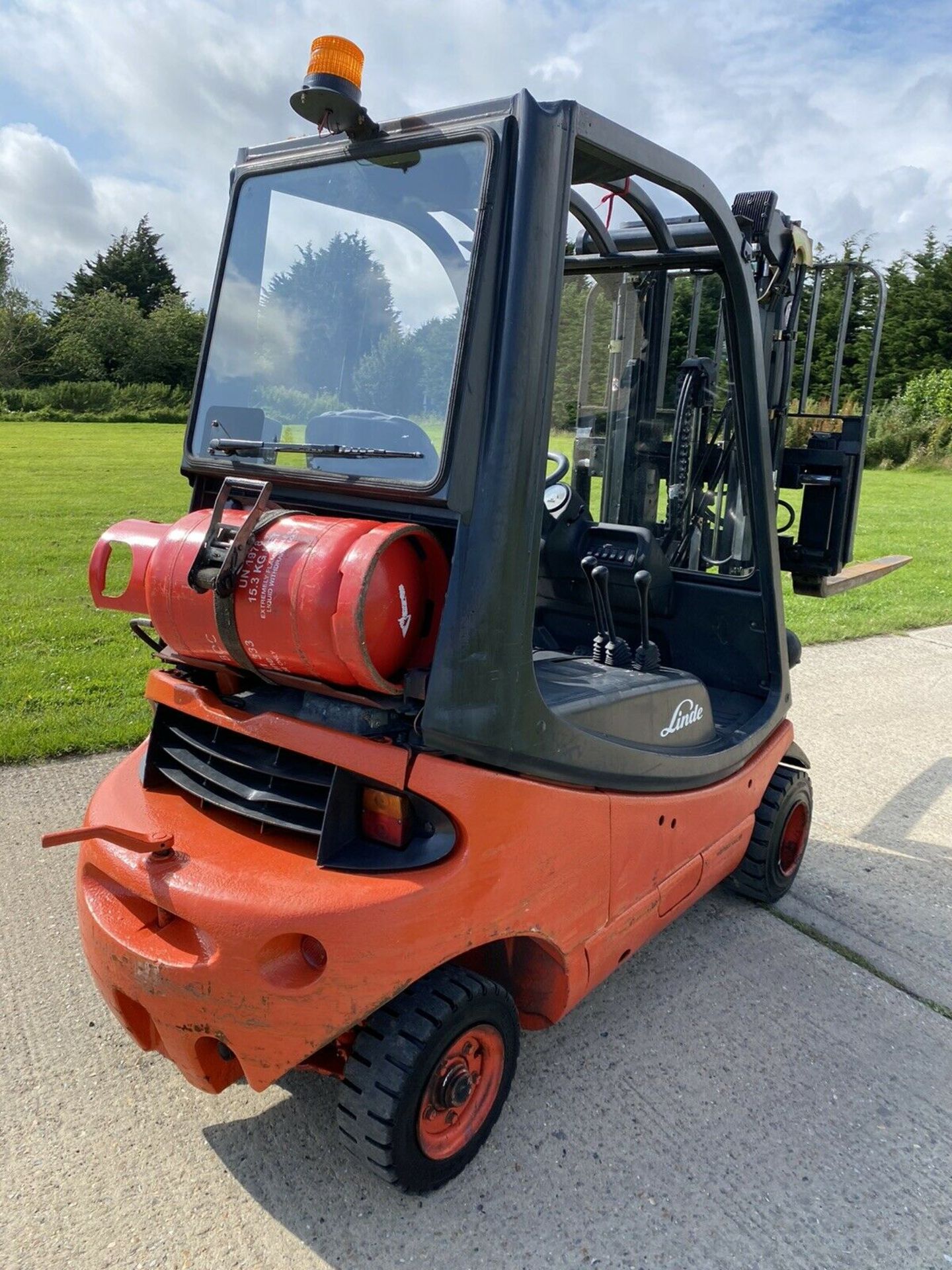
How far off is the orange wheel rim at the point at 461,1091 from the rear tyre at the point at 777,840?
148 cm

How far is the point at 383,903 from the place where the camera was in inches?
79.9

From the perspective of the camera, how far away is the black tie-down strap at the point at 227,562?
81.3 inches

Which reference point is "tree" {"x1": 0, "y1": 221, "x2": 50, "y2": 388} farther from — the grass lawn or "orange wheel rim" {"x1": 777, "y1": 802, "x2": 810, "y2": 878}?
"orange wheel rim" {"x1": 777, "y1": 802, "x2": 810, "y2": 878}

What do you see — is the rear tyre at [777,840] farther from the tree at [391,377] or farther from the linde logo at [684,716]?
the tree at [391,377]

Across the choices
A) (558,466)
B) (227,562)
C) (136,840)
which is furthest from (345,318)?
(136,840)

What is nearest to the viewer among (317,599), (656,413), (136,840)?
(317,599)

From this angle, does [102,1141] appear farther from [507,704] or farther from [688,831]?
[688,831]

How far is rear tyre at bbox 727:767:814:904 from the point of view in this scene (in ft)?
11.6

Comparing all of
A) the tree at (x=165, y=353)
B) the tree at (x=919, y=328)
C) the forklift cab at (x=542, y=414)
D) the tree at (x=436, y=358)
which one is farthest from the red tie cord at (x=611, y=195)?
the tree at (x=165, y=353)

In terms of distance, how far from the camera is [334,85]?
223 cm

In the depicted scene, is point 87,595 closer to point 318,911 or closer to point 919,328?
point 318,911

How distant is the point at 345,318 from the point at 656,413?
155cm

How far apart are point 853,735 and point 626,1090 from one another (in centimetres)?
374

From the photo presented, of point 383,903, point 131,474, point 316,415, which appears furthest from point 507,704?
point 131,474
